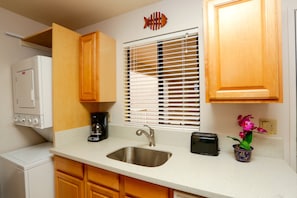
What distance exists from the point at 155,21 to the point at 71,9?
0.98m

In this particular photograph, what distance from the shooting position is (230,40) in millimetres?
1040

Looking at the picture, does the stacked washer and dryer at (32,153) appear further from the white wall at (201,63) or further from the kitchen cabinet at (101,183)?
the white wall at (201,63)

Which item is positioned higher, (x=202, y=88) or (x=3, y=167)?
(x=202, y=88)

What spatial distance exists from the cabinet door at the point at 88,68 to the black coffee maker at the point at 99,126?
266mm

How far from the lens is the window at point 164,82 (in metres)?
1.52

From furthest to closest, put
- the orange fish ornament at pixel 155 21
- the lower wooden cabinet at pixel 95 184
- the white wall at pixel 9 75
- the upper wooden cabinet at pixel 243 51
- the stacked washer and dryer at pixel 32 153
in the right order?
the white wall at pixel 9 75 < the orange fish ornament at pixel 155 21 < the stacked washer and dryer at pixel 32 153 < the lower wooden cabinet at pixel 95 184 < the upper wooden cabinet at pixel 243 51

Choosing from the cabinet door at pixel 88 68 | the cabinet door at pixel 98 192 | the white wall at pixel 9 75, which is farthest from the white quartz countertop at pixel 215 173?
the white wall at pixel 9 75

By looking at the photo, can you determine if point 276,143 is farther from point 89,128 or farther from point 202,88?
point 89,128

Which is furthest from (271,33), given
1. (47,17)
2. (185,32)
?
(47,17)

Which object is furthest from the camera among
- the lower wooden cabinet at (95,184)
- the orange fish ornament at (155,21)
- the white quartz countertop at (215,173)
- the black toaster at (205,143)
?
the orange fish ornament at (155,21)

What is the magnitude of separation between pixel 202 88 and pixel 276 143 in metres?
0.71

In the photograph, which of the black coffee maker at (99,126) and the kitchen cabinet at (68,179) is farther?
the black coffee maker at (99,126)

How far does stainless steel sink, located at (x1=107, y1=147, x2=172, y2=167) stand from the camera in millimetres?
1482

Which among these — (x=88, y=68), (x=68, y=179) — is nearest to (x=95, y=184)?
(x=68, y=179)
